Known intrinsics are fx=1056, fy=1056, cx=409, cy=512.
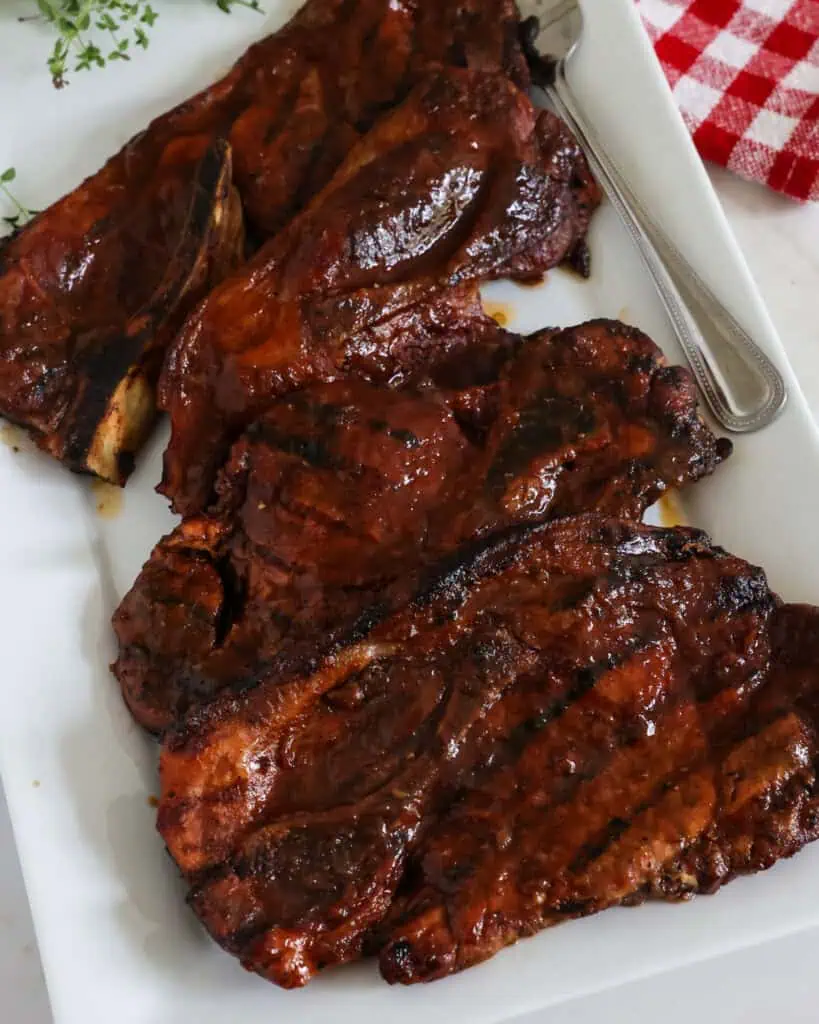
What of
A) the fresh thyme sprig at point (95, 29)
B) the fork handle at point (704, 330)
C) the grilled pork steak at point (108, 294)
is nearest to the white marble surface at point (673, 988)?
the grilled pork steak at point (108, 294)

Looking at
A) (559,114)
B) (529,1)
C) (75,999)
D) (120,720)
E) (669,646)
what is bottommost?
(669,646)

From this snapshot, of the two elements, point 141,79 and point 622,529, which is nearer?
point 622,529

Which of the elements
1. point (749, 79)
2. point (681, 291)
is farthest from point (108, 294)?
point (749, 79)

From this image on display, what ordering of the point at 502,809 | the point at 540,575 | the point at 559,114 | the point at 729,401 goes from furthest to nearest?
the point at 559,114 < the point at 729,401 < the point at 540,575 < the point at 502,809

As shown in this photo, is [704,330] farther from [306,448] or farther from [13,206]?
[13,206]

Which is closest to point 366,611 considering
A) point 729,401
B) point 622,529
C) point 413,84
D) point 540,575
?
point 540,575

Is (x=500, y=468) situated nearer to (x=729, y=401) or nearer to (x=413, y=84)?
(x=729, y=401)

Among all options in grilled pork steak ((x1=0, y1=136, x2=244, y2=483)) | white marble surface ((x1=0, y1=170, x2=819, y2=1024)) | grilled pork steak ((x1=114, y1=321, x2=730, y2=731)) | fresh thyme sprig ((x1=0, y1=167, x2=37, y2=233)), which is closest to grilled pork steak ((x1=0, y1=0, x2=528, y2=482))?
grilled pork steak ((x1=0, y1=136, x2=244, y2=483))
